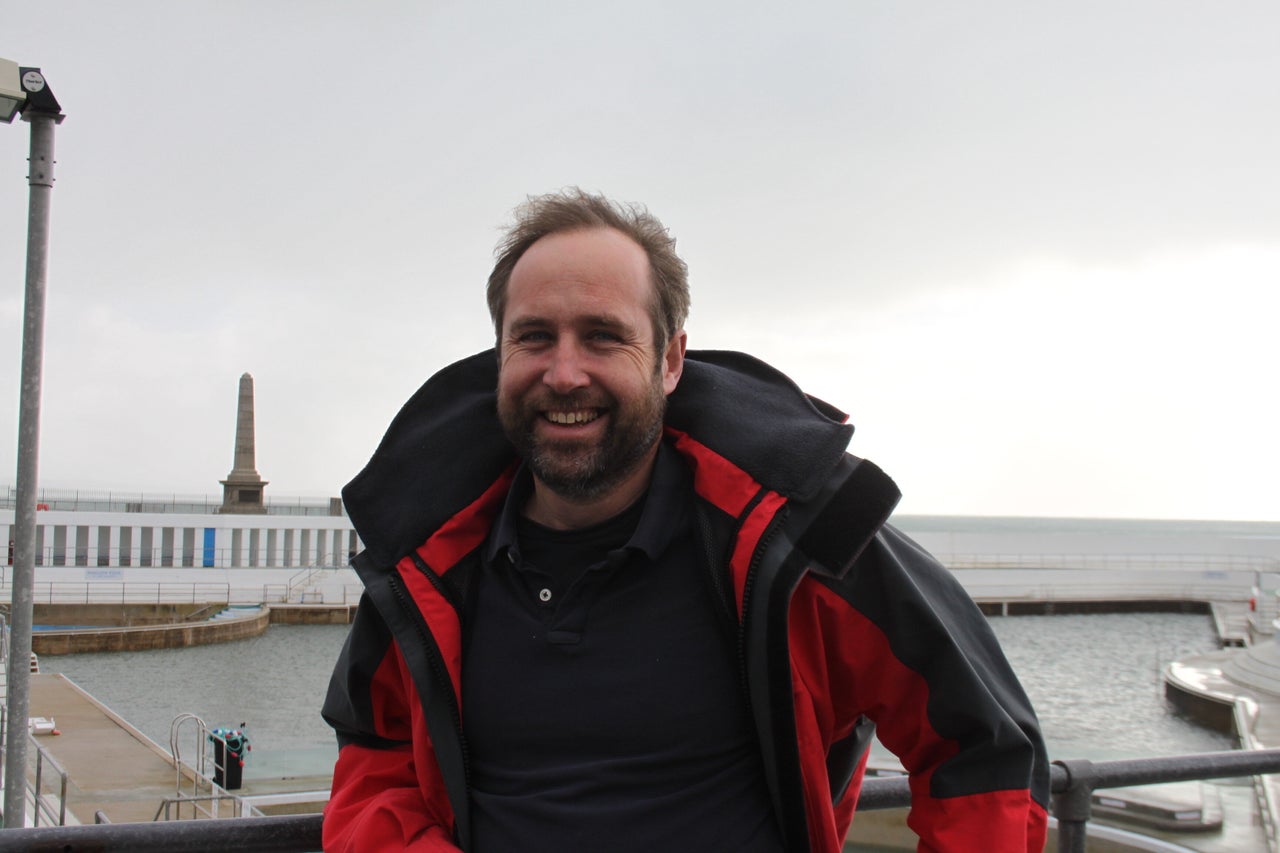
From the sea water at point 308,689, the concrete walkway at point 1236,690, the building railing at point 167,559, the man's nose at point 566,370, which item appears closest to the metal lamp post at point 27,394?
the man's nose at point 566,370

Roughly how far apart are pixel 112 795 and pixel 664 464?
482 inches

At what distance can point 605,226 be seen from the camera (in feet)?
6.30

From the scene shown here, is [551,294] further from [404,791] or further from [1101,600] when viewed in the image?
[1101,600]

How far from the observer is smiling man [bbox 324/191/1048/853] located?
5.26ft

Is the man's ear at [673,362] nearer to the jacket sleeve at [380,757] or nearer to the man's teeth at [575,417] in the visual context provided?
the man's teeth at [575,417]

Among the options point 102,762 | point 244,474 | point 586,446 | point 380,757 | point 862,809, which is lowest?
point 102,762

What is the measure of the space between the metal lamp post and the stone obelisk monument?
50.4m

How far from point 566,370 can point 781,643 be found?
23.9 inches

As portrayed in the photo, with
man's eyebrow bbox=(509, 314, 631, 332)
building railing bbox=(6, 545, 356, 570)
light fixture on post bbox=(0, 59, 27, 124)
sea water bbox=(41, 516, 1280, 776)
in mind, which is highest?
light fixture on post bbox=(0, 59, 27, 124)

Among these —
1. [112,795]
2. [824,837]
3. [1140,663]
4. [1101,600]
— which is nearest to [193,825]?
[824,837]

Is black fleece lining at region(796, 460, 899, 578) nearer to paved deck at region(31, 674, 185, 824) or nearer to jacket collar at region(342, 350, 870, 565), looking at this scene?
jacket collar at region(342, 350, 870, 565)

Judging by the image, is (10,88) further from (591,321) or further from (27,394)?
(591,321)

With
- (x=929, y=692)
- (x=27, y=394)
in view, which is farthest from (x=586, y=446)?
(x=27, y=394)

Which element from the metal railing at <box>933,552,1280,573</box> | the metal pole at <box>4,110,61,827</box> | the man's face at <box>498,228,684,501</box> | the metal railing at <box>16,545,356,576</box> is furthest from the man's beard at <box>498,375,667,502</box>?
the metal railing at <box>933,552,1280,573</box>
